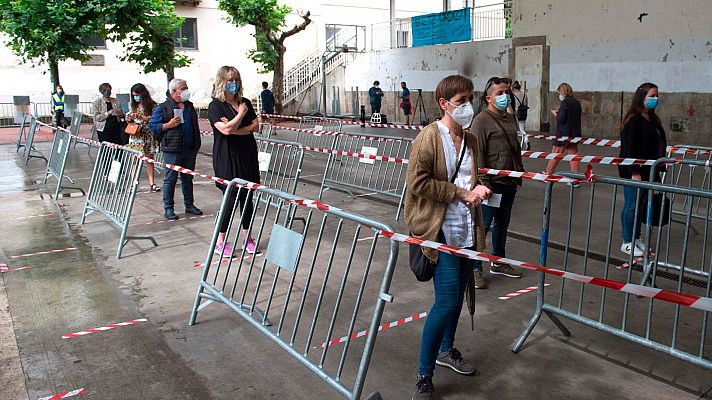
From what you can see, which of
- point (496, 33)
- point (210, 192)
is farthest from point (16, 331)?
point (496, 33)

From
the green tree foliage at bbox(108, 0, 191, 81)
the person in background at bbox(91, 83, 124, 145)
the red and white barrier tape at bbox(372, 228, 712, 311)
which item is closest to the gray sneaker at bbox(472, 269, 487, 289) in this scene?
the red and white barrier tape at bbox(372, 228, 712, 311)

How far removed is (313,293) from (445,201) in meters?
2.42

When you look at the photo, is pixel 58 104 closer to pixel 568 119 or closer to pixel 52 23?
pixel 52 23

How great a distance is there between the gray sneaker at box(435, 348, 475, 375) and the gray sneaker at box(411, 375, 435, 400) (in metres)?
0.37

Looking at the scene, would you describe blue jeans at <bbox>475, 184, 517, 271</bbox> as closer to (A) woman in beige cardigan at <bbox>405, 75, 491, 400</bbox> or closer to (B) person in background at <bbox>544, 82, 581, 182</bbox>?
(A) woman in beige cardigan at <bbox>405, 75, 491, 400</bbox>

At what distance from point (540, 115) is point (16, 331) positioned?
18.6 m

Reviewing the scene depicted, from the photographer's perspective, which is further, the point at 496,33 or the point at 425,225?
the point at 496,33

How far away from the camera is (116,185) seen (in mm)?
8008

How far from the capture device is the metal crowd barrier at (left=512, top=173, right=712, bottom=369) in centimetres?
427

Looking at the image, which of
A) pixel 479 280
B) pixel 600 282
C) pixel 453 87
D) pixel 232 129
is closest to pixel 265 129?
pixel 232 129

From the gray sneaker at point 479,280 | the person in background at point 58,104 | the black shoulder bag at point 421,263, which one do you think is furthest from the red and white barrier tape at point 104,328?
the person in background at point 58,104

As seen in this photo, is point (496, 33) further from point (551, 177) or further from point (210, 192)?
point (551, 177)

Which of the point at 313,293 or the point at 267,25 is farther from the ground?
the point at 267,25

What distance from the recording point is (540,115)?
68.8 feet
